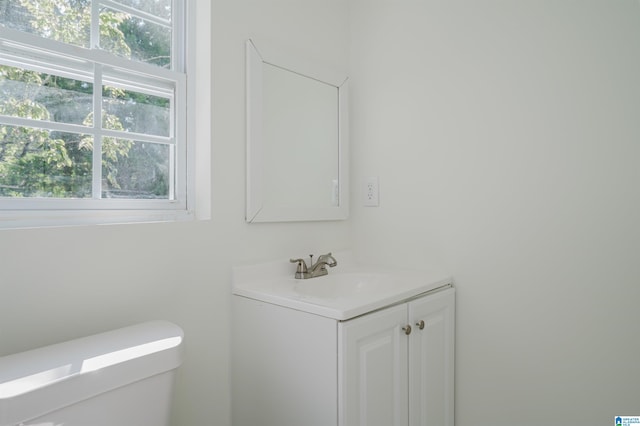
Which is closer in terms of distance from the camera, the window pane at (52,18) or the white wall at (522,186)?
the window pane at (52,18)

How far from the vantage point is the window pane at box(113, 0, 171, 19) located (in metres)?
1.29

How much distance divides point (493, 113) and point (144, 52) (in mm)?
1276

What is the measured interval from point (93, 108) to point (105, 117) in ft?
0.15

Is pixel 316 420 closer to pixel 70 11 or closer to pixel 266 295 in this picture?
pixel 266 295

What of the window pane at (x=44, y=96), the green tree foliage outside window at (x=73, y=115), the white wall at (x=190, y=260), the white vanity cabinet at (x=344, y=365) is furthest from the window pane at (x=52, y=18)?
the white vanity cabinet at (x=344, y=365)

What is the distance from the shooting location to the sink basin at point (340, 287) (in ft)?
3.70

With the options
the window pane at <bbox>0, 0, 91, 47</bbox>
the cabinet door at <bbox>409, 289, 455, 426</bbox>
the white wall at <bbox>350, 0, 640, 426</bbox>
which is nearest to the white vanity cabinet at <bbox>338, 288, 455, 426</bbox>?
the cabinet door at <bbox>409, 289, 455, 426</bbox>

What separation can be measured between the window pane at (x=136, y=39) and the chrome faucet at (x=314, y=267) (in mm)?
896

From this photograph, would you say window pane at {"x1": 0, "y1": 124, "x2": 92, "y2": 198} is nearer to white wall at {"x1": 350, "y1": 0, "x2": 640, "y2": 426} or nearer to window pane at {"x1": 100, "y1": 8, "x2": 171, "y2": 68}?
window pane at {"x1": 100, "y1": 8, "x2": 171, "y2": 68}

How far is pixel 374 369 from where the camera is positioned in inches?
45.4

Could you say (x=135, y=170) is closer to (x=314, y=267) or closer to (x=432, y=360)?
(x=314, y=267)

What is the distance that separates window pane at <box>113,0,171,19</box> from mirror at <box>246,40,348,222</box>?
0.31 meters

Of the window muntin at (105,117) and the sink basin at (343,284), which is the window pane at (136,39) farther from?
the sink basin at (343,284)

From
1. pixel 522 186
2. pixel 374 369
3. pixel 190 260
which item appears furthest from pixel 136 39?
pixel 522 186
